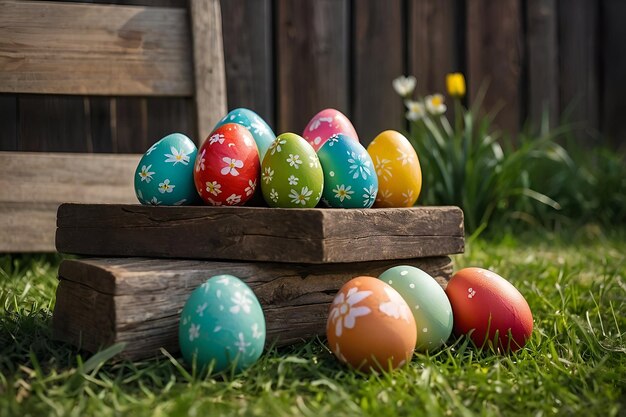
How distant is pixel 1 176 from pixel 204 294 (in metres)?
1.56

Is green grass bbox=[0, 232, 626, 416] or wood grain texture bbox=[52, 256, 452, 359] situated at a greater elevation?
wood grain texture bbox=[52, 256, 452, 359]

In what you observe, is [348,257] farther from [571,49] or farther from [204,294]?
[571,49]

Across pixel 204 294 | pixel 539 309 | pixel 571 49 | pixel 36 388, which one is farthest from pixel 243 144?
pixel 571 49

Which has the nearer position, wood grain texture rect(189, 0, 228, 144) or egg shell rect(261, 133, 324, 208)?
egg shell rect(261, 133, 324, 208)

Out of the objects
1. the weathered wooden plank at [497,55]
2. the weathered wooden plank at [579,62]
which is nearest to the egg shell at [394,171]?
the weathered wooden plank at [497,55]

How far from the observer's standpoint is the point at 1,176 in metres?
2.81

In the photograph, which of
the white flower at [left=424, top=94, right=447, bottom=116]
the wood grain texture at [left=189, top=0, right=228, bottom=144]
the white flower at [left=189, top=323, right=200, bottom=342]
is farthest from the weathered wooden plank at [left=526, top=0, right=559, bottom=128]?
the white flower at [left=189, top=323, right=200, bottom=342]

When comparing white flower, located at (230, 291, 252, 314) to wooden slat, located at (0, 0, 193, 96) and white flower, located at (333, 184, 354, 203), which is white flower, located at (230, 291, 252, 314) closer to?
white flower, located at (333, 184, 354, 203)

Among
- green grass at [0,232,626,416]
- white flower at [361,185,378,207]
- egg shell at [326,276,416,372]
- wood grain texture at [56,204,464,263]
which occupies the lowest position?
green grass at [0,232,626,416]

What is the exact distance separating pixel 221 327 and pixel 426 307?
57 centimetres

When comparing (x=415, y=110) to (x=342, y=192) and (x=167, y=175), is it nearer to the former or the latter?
(x=342, y=192)

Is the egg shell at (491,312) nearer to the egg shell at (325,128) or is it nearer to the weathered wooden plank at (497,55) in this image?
the egg shell at (325,128)

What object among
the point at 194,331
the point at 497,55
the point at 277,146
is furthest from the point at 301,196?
the point at 497,55

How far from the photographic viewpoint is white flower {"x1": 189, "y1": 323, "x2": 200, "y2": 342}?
1.64 m
